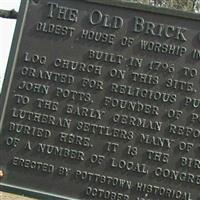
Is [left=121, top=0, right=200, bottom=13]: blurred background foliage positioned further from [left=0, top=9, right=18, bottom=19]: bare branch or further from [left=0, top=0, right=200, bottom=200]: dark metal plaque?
[left=0, top=0, right=200, bottom=200]: dark metal plaque

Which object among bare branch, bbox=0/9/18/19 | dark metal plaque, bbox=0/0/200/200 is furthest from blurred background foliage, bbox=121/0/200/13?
dark metal plaque, bbox=0/0/200/200

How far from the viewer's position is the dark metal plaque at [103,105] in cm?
701

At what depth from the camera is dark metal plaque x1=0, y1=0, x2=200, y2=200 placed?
23.0 ft

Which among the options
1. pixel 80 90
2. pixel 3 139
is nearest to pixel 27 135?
pixel 3 139

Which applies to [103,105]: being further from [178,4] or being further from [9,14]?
[178,4]

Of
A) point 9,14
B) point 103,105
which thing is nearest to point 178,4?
point 9,14

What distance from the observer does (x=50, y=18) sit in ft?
24.1

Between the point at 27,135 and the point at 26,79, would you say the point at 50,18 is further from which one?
the point at 27,135

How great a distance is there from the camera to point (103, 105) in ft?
23.3

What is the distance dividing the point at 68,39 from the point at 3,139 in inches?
51.0

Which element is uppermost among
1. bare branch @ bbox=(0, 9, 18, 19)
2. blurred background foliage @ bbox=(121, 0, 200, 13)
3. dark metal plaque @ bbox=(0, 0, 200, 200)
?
blurred background foliage @ bbox=(121, 0, 200, 13)

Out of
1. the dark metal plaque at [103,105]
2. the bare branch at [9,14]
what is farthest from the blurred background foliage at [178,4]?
the dark metal plaque at [103,105]

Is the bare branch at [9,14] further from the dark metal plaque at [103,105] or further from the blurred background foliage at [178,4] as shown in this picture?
the blurred background foliage at [178,4]

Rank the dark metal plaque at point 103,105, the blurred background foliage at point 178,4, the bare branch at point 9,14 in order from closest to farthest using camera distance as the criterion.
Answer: the dark metal plaque at point 103,105
the bare branch at point 9,14
the blurred background foliage at point 178,4
